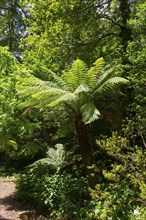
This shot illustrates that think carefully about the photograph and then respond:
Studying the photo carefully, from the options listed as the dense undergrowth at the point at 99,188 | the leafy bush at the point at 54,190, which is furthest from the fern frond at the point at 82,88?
the leafy bush at the point at 54,190

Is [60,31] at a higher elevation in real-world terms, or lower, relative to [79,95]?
higher

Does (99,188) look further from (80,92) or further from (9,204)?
(9,204)

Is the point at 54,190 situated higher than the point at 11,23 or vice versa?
the point at 11,23

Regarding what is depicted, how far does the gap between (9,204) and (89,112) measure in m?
4.05

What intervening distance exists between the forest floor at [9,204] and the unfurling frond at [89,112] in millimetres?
3064

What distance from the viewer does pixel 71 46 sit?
9.25 meters

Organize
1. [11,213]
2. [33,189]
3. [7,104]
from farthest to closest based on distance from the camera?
[33,189] < [11,213] < [7,104]

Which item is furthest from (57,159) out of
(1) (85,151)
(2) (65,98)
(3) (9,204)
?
(2) (65,98)

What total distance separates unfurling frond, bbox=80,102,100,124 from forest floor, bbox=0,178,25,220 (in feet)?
10.1

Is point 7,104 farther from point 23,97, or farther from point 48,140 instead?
point 48,140

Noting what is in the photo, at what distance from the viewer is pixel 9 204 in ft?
27.7

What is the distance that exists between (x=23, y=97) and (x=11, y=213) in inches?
115

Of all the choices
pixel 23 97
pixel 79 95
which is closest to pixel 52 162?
pixel 23 97

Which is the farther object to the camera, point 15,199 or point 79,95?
point 15,199
